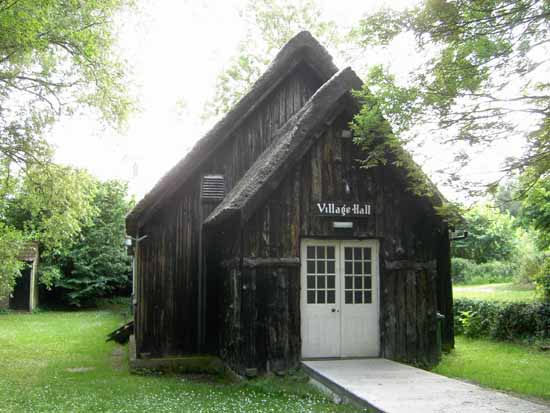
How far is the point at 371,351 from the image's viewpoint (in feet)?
37.2

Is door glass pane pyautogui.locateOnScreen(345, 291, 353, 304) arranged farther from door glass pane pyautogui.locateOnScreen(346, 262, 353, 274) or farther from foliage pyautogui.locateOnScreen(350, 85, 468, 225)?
foliage pyautogui.locateOnScreen(350, 85, 468, 225)

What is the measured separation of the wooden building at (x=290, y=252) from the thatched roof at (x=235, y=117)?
36mm

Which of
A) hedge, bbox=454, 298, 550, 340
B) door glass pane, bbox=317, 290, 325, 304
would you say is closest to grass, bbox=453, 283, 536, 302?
hedge, bbox=454, 298, 550, 340

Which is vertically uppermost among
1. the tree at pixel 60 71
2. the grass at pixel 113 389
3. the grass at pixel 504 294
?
the tree at pixel 60 71

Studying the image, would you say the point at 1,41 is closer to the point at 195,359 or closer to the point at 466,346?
the point at 195,359

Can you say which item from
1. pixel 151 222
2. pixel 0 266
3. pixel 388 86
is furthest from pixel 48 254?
pixel 388 86

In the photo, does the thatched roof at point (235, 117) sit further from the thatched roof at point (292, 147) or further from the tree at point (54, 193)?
the tree at point (54, 193)

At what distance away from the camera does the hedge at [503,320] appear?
14.8 meters

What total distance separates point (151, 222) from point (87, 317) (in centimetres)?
1729

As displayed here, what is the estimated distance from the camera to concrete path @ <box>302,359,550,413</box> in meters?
7.30

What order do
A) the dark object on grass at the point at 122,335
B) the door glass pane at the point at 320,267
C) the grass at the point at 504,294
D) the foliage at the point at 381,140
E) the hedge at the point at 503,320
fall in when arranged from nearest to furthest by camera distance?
the foliage at the point at 381,140, the door glass pane at the point at 320,267, the hedge at the point at 503,320, the grass at the point at 504,294, the dark object on grass at the point at 122,335

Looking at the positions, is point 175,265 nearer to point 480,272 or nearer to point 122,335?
point 122,335

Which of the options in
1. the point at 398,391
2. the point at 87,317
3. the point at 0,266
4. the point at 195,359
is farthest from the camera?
the point at 87,317

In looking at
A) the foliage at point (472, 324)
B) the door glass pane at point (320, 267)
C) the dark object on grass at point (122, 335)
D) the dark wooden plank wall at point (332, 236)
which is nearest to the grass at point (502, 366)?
the foliage at point (472, 324)
